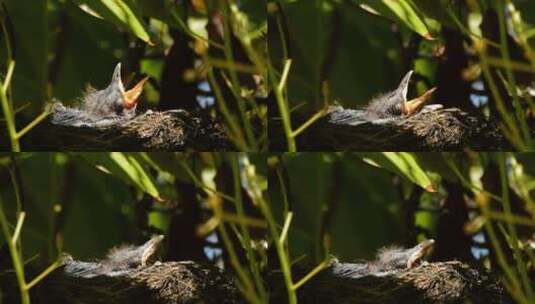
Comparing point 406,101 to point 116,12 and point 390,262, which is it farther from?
point 116,12

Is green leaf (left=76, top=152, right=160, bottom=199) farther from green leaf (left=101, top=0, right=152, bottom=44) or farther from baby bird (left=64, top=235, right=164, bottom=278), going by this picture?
green leaf (left=101, top=0, right=152, bottom=44)

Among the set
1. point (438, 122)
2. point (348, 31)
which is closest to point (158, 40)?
point (348, 31)

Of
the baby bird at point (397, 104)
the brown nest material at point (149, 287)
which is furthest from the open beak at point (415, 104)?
the brown nest material at point (149, 287)

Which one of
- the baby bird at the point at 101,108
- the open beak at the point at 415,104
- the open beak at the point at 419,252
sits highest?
the baby bird at the point at 101,108

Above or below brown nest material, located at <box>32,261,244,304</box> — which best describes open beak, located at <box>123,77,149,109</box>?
above

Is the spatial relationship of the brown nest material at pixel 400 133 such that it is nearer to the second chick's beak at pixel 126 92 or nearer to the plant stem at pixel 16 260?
the second chick's beak at pixel 126 92

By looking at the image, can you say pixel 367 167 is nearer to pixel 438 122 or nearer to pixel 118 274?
pixel 438 122

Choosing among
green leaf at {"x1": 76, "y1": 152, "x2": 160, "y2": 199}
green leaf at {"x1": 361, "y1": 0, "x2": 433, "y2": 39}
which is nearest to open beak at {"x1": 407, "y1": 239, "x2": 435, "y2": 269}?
green leaf at {"x1": 361, "y1": 0, "x2": 433, "y2": 39}

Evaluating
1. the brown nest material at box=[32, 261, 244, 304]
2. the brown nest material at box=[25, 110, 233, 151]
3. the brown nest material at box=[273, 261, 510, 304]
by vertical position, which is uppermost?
the brown nest material at box=[25, 110, 233, 151]
